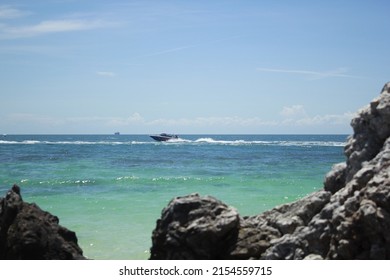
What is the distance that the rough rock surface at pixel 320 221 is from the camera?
556 cm

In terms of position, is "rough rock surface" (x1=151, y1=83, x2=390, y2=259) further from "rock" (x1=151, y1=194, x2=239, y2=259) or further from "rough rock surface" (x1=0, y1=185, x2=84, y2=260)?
"rough rock surface" (x1=0, y1=185, x2=84, y2=260)

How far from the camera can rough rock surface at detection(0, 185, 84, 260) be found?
7301 mm

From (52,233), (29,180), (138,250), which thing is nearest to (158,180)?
(29,180)

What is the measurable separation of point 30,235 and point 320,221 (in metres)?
3.91

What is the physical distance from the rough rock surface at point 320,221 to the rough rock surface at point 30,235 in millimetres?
1334

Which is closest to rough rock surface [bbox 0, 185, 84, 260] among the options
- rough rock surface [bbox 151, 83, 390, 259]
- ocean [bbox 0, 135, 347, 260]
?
rough rock surface [bbox 151, 83, 390, 259]

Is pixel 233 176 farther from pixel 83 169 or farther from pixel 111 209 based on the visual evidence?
pixel 111 209

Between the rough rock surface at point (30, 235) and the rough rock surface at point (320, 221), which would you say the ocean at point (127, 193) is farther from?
the rough rock surface at point (320, 221)

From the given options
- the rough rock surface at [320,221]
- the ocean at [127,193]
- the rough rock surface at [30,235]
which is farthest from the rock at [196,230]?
the ocean at [127,193]

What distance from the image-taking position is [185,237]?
6.78 metres

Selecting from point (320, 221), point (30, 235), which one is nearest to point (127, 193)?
point (30, 235)

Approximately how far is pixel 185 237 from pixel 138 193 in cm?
1304

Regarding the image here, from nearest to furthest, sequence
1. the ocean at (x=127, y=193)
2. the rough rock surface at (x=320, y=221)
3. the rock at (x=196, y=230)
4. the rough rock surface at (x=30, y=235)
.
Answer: the rough rock surface at (x=320, y=221)
the rock at (x=196, y=230)
the rough rock surface at (x=30, y=235)
the ocean at (x=127, y=193)

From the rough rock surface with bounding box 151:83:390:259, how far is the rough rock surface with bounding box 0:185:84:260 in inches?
52.5
